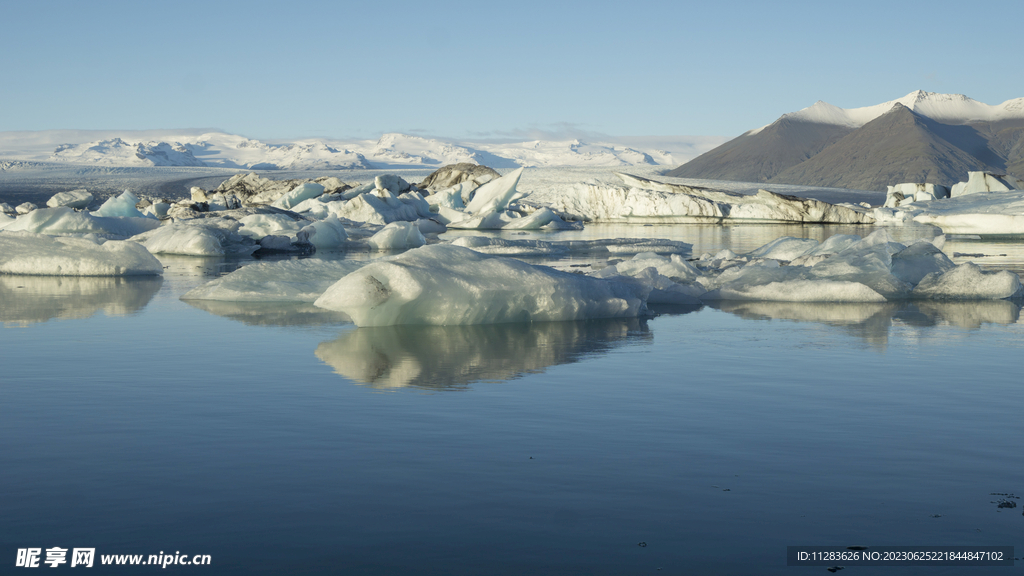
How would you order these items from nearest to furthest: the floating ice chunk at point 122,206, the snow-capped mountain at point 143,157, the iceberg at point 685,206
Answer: the floating ice chunk at point 122,206
the iceberg at point 685,206
the snow-capped mountain at point 143,157

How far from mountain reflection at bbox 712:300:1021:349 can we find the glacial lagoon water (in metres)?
0.85

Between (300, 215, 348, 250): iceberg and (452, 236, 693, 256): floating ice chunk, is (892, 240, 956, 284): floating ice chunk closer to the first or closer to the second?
(452, 236, 693, 256): floating ice chunk

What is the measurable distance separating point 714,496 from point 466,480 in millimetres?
707

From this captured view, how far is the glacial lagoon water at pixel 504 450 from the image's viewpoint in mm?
2143

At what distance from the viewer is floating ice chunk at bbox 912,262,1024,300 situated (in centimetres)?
804

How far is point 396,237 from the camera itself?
1750 cm

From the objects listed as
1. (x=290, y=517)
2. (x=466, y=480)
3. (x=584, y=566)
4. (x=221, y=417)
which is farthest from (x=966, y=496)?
(x=221, y=417)

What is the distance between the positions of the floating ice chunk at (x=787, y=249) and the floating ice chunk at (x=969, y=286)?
3716mm

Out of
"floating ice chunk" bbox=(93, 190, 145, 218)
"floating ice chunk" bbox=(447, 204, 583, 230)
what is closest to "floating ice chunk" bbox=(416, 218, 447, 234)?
"floating ice chunk" bbox=(447, 204, 583, 230)

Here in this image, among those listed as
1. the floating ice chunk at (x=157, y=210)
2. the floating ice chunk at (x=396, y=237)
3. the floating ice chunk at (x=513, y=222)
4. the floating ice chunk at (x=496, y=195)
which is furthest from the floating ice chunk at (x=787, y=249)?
the floating ice chunk at (x=157, y=210)

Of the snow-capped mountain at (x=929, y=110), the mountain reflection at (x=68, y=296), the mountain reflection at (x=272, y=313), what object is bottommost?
the mountain reflection at (x=68, y=296)

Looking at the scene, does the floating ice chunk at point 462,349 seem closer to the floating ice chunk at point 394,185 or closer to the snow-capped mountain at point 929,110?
the floating ice chunk at point 394,185

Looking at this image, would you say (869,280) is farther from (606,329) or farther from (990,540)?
(990,540)

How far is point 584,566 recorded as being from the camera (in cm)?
201
